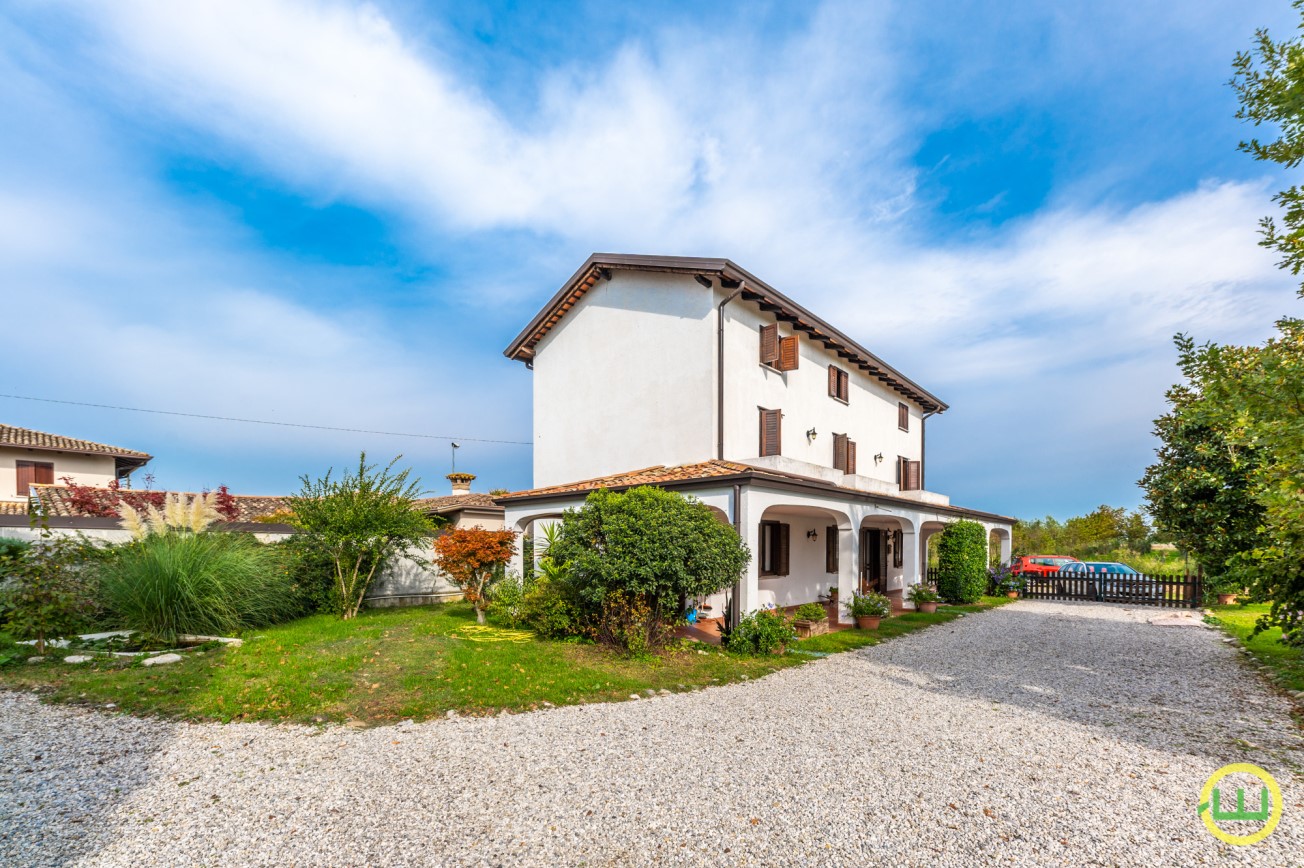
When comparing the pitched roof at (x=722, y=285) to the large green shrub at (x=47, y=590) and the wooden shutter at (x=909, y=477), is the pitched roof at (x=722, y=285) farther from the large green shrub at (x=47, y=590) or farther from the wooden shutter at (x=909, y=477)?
the large green shrub at (x=47, y=590)

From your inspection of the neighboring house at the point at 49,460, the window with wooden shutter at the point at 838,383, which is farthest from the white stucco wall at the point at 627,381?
the neighboring house at the point at 49,460

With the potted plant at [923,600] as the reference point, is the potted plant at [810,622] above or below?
above

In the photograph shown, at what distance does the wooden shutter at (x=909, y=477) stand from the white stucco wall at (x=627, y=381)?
39.0 ft

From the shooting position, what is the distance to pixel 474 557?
12.3 metres

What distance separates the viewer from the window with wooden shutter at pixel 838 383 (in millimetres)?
17359

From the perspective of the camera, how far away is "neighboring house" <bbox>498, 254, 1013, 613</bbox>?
1234 cm

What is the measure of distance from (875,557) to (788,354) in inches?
336

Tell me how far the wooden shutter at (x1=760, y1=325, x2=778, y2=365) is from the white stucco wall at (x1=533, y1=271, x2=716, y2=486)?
6.61 ft

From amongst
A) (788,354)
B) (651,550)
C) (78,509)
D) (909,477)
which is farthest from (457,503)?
(909,477)

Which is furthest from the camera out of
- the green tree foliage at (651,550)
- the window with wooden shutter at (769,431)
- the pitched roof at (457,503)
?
the pitched roof at (457,503)

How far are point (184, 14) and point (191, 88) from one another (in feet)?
4.14

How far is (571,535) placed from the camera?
381 inches

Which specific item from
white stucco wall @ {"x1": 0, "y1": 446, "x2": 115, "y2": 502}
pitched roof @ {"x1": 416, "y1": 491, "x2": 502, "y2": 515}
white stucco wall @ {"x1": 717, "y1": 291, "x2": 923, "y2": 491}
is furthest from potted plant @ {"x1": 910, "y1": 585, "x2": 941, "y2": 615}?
white stucco wall @ {"x1": 0, "y1": 446, "x2": 115, "y2": 502}

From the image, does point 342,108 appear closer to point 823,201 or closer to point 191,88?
point 191,88
